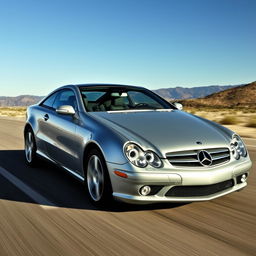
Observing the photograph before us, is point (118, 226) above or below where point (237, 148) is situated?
below

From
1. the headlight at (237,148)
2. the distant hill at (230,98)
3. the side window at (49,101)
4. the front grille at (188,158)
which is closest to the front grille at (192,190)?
the front grille at (188,158)

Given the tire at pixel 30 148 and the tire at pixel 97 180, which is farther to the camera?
the tire at pixel 30 148

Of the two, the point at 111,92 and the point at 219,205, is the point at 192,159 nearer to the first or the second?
the point at 219,205

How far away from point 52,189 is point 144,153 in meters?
1.87

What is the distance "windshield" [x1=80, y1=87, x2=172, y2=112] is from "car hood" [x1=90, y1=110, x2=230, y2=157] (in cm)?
44

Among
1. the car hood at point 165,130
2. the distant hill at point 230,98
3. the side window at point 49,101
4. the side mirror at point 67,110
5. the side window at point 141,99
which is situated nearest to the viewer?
the car hood at point 165,130

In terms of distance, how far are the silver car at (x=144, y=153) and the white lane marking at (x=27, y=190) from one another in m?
0.52

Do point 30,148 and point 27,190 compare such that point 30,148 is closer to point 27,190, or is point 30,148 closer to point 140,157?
point 27,190

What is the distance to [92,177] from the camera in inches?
188

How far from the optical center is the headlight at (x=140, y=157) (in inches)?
162

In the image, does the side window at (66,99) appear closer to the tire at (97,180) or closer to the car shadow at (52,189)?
the car shadow at (52,189)

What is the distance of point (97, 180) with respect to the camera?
4668 mm

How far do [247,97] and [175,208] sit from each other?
13159cm

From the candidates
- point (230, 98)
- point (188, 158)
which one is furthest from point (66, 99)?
point (230, 98)
